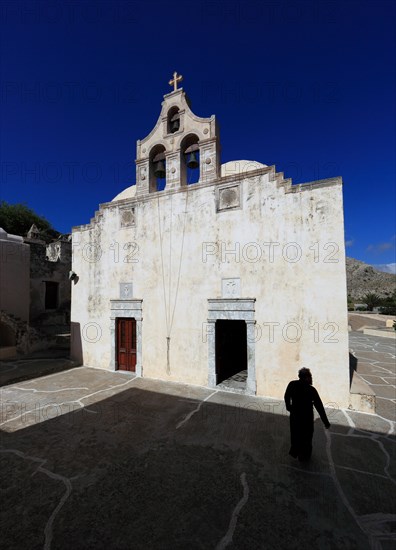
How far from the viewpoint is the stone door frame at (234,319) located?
22.7 feet

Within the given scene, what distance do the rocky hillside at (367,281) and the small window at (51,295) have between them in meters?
49.4

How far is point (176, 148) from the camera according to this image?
8312mm

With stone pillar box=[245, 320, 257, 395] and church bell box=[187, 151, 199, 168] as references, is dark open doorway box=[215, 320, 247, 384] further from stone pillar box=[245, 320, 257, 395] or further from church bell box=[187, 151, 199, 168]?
church bell box=[187, 151, 199, 168]

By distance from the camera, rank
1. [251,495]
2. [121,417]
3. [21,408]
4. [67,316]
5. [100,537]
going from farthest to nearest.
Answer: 1. [67,316]
2. [21,408]
3. [121,417]
4. [251,495]
5. [100,537]

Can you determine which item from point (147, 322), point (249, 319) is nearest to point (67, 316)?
point (147, 322)

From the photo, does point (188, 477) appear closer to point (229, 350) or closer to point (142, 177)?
point (229, 350)

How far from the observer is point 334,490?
11.6ft

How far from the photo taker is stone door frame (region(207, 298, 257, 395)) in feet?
22.7

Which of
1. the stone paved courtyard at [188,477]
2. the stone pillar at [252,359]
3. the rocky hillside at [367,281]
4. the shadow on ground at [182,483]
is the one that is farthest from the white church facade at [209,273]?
the rocky hillside at [367,281]

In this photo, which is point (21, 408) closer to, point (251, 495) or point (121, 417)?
point (121, 417)

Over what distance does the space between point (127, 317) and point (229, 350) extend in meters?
4.01

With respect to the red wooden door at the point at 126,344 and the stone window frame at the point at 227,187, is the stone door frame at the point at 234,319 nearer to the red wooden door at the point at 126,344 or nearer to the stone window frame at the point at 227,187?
the stone window frame at the point at 227,187

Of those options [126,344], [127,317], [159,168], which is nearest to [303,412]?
[127,317]

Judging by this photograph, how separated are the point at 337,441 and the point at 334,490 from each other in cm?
142
